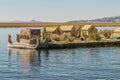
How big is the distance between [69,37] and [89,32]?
6.15m

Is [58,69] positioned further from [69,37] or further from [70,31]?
[70,31]

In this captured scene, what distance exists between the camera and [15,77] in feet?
154

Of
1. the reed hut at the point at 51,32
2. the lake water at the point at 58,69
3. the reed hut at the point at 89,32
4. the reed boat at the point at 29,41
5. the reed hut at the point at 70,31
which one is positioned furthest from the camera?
the reed hut at the point at 70,31

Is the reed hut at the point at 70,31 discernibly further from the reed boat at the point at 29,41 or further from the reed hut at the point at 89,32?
the reed boat at the point at 29,41

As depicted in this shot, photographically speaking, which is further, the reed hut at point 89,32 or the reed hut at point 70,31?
the reed hut at point 70,31

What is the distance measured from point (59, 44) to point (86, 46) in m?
7.76

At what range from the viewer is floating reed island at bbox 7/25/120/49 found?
3495 inches

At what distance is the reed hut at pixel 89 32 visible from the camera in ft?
332

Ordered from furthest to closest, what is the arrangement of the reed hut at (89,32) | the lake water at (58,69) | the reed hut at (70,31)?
1. the reed hut at (70,31)
2. the reed hut at (89,32)
3. the lake water at (58,69)

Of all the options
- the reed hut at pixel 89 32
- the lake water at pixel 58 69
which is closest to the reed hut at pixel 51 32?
the reed hut at pixel 89 32

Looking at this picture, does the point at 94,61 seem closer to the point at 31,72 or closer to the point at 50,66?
the point at 50,66

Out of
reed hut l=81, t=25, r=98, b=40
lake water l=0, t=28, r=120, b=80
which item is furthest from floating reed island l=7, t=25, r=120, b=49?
lake water l=0, t=28, r=120, b=80

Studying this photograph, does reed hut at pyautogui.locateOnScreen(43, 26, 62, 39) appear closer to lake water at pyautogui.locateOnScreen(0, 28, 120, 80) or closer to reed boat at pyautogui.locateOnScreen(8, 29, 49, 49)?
reed boat at pyautogui.locateOnScreen(8, 29, 49, 49)

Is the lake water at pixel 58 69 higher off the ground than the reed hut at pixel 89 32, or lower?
higher
